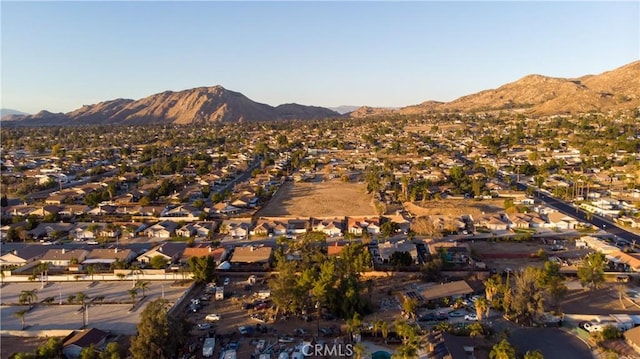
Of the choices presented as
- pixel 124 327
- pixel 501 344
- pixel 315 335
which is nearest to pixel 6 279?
pixel 124 327

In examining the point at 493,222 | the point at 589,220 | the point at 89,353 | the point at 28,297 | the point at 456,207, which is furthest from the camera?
the point at 456,207

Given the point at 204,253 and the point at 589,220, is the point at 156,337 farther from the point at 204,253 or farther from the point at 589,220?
the point at 589,220

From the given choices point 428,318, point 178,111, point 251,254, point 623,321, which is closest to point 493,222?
point 623,321

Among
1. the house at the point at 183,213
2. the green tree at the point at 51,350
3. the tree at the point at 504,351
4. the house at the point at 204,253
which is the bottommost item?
the green tree at the point at 51,350

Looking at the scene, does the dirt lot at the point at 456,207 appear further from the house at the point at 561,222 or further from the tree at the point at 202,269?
the tree at the point at 202,269

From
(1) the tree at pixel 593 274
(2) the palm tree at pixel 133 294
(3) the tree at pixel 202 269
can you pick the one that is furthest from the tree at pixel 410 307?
(2) the palm tree at pixel 133 294

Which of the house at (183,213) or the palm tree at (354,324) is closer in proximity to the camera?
the palm tree at (354,324)
